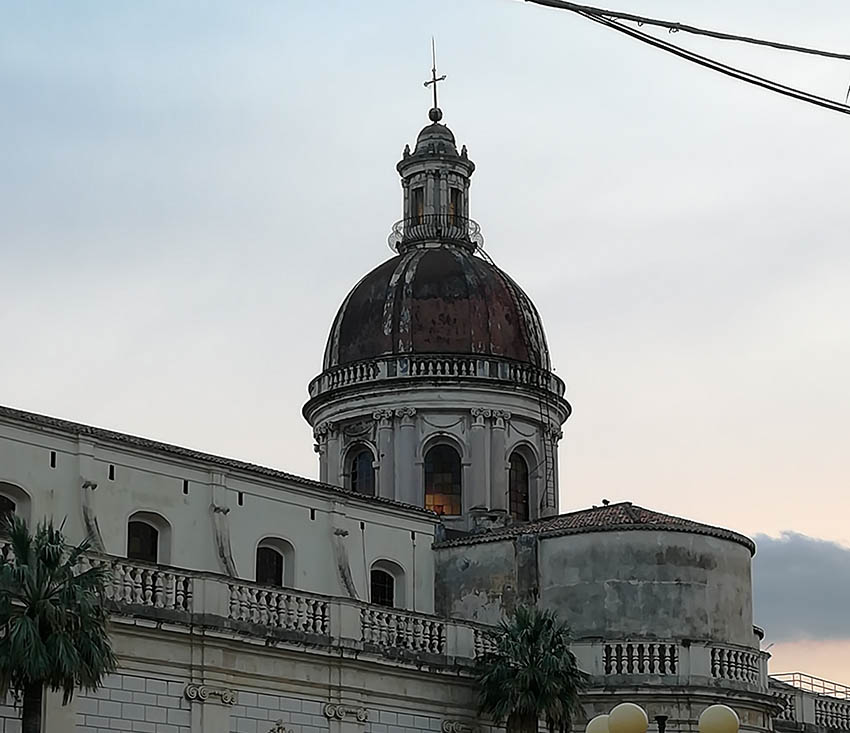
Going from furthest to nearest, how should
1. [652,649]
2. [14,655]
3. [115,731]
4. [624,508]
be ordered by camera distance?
[624,508] < [652,649] < [115,731] < [14,655]

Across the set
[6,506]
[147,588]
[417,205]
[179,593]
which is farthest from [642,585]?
[417,205]

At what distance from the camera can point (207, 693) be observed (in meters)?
42.0

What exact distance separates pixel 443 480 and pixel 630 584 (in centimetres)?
1168

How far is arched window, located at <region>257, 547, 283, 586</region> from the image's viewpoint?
160 ft

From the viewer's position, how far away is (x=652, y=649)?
5003cm

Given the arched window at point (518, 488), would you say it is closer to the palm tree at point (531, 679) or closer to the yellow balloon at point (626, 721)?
the palm tree at point (531, 679)

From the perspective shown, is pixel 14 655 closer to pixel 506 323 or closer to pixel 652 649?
pixel 652 649

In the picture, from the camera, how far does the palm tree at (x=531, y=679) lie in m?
46.6

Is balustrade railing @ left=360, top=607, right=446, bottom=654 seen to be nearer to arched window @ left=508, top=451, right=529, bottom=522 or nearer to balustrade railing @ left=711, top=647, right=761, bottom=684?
balustrade railing @ left=711, top=647, right=761, bottom=684

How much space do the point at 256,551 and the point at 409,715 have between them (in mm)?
5574

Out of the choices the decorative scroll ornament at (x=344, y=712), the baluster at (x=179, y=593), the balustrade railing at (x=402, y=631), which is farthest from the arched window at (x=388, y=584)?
the baluster at (x=179, y=593)

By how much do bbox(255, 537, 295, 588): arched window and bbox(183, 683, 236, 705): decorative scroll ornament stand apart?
251 inches

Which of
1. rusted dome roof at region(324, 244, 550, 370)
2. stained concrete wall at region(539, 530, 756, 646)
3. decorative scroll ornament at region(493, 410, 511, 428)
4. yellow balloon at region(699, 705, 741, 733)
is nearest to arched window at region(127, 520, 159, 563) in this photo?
stained concrete wall at region(539, 530, 756, 646)

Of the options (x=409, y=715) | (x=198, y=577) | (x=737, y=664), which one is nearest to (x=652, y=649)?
(x=737, y=664)
